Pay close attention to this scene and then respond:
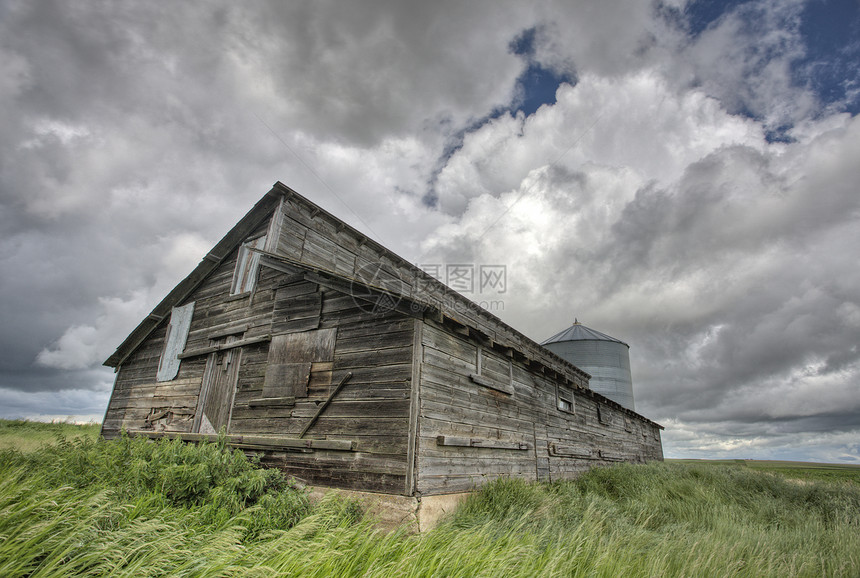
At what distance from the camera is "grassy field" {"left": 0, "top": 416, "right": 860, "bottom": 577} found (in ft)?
10.8

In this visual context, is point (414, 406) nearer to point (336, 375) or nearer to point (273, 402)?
point (336, 375)

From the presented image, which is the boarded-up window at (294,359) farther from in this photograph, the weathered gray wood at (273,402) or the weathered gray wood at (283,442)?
the weathered gray wood at (283,442)

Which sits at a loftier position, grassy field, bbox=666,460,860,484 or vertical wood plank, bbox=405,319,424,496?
vertical wood plank, bbox=405,319,424,496

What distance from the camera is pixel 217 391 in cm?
1026

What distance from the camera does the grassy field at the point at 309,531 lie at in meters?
3.30

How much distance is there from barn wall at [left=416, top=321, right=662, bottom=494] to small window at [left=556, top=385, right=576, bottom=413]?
18 centimetres

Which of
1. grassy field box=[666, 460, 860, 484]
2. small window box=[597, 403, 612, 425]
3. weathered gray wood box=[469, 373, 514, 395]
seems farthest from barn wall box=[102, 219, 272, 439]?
grassy field box=[666, 460, 860, 484]

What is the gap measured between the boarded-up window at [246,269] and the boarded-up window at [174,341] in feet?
7.05

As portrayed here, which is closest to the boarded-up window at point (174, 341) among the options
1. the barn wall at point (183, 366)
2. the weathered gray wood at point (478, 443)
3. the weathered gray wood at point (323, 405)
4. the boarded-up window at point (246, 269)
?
the barn wall at point (183, 366)

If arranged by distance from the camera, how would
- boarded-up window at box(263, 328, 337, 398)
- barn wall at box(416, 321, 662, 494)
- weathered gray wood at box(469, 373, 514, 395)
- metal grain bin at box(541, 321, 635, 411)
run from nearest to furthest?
barn wall at box(416, 321, 662, 494) → boarded-up window at box(263, 328, 337, 398) → weathered gray wood at box(469, 373, 514, 395) → metal grain bin at box(541, 321, 635, 411)

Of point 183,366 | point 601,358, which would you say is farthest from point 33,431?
point 601,358

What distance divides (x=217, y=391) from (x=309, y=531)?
6.66 metres

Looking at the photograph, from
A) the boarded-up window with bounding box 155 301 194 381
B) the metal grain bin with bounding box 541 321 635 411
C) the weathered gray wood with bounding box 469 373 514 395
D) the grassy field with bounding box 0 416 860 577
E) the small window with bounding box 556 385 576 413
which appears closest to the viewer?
the grassy field with bounding box 0 416 860 577

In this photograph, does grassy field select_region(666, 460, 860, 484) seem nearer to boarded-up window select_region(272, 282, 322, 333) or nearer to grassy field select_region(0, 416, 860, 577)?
grassy field select_region(0, 416, 860, 577)
